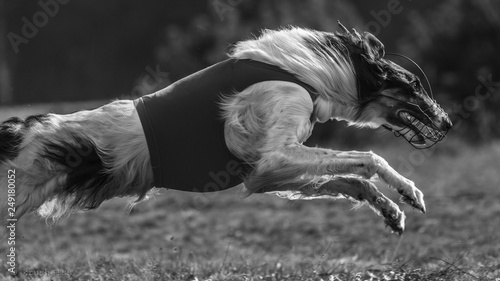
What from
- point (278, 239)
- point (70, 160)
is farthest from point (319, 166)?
point (278, 239)

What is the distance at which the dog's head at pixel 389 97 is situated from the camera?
16.6ft

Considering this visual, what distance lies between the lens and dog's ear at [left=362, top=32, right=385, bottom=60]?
507 centimetres

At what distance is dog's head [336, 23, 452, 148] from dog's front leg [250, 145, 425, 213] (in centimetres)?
51

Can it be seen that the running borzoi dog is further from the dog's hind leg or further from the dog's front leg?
the dog's hind leg

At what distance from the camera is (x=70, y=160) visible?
4.66 meters

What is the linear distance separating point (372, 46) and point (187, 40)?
10381mm

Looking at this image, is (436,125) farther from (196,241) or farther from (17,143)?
(196,241)

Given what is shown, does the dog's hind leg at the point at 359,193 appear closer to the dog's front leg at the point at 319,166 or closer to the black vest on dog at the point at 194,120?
the dog's front leg at the point at 319,166

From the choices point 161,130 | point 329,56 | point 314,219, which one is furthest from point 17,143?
point 314,219

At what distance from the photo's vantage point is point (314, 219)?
9.34 metres

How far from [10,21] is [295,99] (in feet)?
71.2

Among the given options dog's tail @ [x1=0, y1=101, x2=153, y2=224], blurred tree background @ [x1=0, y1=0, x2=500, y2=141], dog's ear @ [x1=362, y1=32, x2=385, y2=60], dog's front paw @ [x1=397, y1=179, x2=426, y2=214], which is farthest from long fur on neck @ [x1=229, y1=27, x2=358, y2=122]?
blurred tree background @ [x1=0, y1=0, x2=500, y2=141]

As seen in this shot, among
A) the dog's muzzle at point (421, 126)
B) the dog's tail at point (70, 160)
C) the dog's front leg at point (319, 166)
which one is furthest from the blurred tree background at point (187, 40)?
the dog's tail at point (70, 160)

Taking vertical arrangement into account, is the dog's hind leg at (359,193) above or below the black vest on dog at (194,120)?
below
